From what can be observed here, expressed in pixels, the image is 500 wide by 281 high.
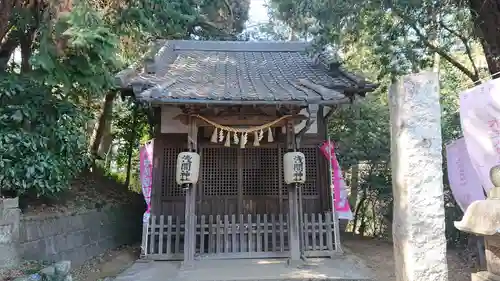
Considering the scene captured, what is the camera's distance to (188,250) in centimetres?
700

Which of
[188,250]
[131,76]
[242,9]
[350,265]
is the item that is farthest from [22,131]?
[242,9]

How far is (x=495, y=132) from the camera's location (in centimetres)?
501

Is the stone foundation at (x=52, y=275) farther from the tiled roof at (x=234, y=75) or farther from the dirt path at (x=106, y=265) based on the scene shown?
the tiled roof at (x=234, y=75)

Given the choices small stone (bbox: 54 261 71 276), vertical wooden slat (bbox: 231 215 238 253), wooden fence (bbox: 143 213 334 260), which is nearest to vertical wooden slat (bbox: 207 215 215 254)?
wooden fence (bbox: 143 213 334 260)

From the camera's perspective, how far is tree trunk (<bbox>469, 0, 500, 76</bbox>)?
6617 mm

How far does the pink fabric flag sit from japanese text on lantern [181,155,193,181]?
15.9 feet

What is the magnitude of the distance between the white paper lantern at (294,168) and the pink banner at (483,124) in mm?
2978

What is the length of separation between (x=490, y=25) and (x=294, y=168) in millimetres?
4450

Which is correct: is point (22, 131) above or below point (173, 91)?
below

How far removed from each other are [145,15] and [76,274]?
4.90m

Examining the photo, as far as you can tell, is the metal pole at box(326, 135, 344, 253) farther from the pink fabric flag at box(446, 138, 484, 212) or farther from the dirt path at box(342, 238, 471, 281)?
the pink fabric flag at box(446, 138, 484, 212)

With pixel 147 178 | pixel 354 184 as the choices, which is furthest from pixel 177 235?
pixel 354 184

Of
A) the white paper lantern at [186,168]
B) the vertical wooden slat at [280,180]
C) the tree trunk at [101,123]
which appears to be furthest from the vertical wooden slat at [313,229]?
the tree trunk at [101,123]

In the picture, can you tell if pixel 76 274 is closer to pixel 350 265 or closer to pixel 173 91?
pixel 173 91
